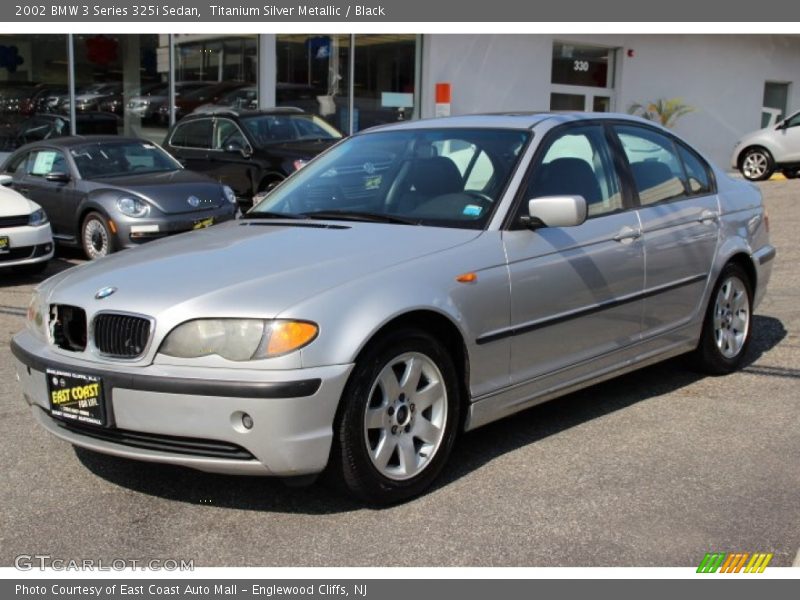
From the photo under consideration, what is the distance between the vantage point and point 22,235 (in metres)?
9.54

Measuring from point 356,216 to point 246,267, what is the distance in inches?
33.6

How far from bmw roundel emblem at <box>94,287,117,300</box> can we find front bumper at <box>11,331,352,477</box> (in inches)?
11.9

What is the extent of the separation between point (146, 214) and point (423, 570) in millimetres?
7744

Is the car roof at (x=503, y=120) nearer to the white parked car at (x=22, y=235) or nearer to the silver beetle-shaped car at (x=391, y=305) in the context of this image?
the silver beetle-shaped car at (x=391, y=305)

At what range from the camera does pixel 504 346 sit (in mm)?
4391

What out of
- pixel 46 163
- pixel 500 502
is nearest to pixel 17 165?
pixel 46 163

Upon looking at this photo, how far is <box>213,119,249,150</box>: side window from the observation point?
1342cm

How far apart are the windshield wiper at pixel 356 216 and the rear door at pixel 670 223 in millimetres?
1425

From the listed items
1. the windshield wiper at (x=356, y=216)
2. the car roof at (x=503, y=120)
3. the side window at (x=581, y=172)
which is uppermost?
the car roof at (x=503, y=120)

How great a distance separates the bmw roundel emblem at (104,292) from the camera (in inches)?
157

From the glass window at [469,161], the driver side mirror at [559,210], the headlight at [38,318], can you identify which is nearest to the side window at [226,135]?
the glass window at [469,161]

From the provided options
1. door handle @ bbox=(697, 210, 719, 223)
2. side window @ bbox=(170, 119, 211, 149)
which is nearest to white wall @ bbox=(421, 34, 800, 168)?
side window @ bbox=(170, 119, 211, 149)

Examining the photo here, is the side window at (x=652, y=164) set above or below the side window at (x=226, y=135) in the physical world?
above

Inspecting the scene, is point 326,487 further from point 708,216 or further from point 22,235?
point 22,235
